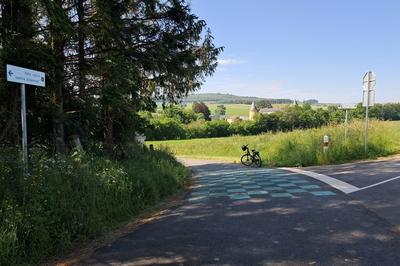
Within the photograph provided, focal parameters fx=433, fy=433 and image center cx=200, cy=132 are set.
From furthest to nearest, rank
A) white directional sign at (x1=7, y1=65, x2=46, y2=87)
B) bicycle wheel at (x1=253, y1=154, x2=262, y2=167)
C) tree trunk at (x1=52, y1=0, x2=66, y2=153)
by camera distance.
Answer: bicycle wheel at (x1=253, y1=154, x2=262, y2=167)
tree trunk at (x1=52, y1=0, x2=66, y2=153)
white directional sign at (x1=7, y1=65, x2=46, y2=87)

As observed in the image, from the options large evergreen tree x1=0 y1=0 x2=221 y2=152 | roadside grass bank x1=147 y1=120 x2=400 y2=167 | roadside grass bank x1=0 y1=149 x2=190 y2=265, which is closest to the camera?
roadside grass bank x1=0 y1=149 x2=190 y2=265

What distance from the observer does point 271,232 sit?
21.3 ft

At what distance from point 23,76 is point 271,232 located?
4665mm

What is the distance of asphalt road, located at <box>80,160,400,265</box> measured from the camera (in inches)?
212

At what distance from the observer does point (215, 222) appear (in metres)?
7.36

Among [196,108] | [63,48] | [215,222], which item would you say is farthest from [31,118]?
[196,108]

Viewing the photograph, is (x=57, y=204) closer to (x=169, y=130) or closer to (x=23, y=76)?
(x=23, y=76)

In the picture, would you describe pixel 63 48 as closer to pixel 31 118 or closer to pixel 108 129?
pixel 31 118

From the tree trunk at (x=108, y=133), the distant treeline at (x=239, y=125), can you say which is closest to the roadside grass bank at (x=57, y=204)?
the tree trunk at (x=108, y=133)

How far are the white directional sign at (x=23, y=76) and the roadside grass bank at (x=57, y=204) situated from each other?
1.26 m

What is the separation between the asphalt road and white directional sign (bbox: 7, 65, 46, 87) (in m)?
3.02

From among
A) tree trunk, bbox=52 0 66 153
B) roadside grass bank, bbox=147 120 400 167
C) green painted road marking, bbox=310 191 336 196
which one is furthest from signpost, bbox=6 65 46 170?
roadside grass bank, bbox=147 120 400 167

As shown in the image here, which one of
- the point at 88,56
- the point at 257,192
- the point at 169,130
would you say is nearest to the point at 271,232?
the point at 257,192

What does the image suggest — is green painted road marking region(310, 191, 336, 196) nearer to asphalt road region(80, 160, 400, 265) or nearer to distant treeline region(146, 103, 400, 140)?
asphalt road region(80, 160, 400, 265)
